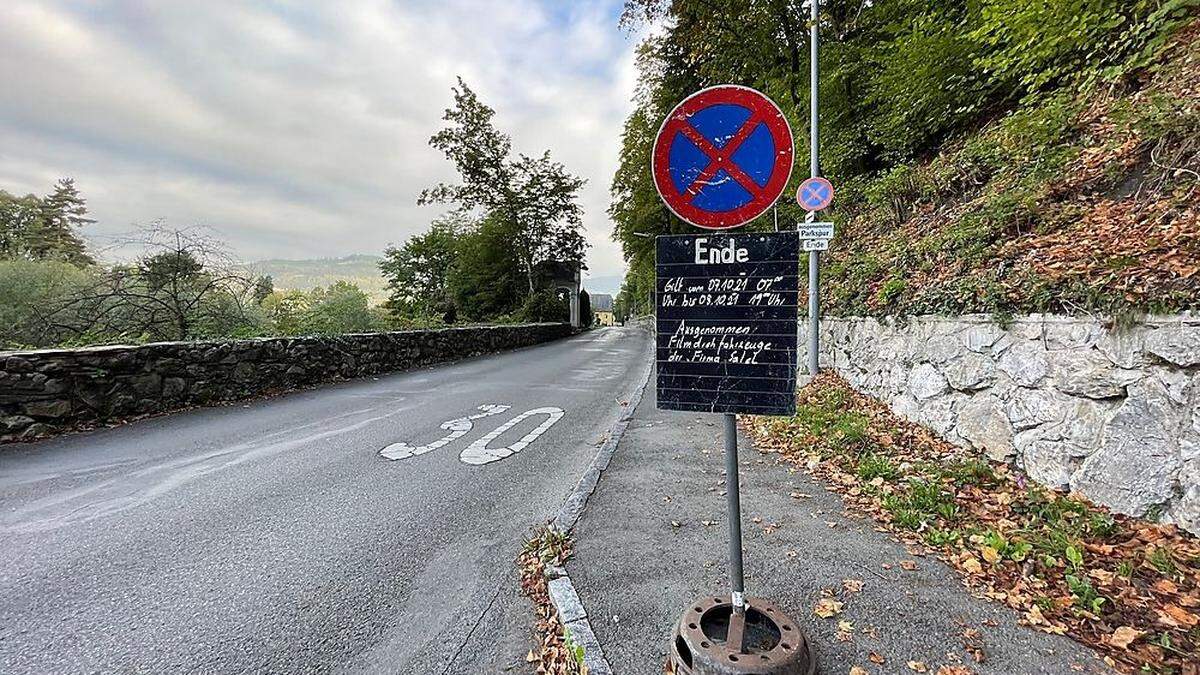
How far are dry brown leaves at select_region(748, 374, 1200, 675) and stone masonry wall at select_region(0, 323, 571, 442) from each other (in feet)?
25.1

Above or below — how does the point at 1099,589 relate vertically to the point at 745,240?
below

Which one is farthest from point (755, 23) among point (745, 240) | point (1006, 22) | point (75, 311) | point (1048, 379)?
point (75, 311)

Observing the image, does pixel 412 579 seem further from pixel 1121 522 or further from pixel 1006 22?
pixel 1006 22

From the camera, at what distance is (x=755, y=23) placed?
1058 cm

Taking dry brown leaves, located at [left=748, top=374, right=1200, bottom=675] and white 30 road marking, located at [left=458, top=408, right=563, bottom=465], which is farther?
white 30 road marking, located at [left=458, top=408, right=563, bottom=465]

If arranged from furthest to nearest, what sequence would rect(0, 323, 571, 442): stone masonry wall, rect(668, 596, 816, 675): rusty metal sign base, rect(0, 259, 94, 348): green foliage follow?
rect(0, 259, 94, 348): green foliage → rect(0, 323, 571, 442): stone masonry wall → rect(668, 596, 816, 675): rusty metal sign base

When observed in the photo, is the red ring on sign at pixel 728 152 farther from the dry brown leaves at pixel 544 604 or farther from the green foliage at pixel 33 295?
the green foliage at pixel 33 295

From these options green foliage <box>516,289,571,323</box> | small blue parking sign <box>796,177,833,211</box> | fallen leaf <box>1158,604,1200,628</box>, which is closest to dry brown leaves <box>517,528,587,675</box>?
fallen leaf <box>1158,604,1200,628</box>

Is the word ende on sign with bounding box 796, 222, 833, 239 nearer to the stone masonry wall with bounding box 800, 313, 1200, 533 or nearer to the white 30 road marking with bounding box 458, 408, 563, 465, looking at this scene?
the stone masonry wall with bounding box 800, 313, 1200, 533

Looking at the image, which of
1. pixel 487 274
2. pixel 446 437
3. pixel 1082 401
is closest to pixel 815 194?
pixel 1082 401

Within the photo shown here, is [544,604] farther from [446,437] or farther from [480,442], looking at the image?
[446,437]

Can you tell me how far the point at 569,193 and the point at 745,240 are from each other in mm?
27979

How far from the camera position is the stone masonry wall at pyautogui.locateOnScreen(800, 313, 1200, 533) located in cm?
243

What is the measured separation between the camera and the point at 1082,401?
9.51 ft
